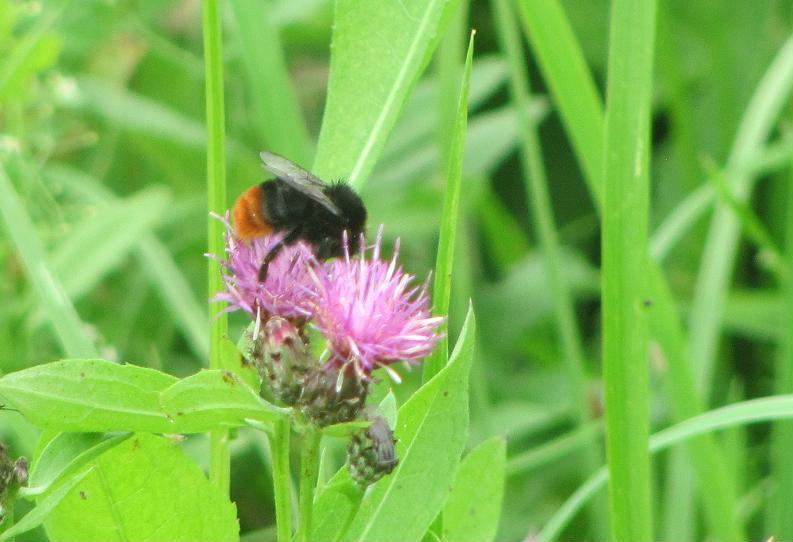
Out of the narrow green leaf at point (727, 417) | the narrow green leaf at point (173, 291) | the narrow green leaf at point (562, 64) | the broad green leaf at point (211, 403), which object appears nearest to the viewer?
the broad green leaf at point (211, 403)

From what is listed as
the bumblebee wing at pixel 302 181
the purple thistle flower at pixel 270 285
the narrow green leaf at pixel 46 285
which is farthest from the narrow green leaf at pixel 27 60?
the purple thistle flower at pixel 270 285

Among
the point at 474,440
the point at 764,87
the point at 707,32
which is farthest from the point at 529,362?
the point at 707,32

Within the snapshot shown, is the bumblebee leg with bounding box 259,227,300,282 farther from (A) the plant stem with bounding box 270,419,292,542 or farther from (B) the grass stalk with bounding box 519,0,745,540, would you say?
(B) the grass stalk with bounding box 519,0,745,540

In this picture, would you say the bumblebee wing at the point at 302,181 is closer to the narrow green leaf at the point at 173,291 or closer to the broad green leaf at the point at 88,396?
the broad green leaf at the point at 88,396

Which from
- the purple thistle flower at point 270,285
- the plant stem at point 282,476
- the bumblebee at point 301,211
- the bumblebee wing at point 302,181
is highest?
the bumblebee wing at point 302,181

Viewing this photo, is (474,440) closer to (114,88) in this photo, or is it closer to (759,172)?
(759,172)

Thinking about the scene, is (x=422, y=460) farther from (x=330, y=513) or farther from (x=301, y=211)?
(x=301, y=211)
